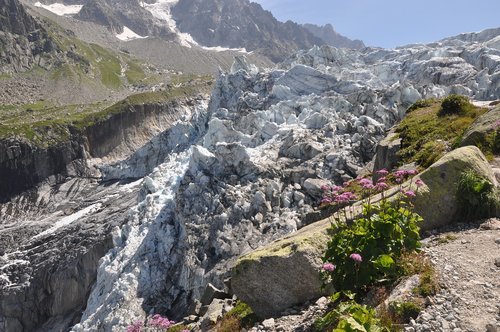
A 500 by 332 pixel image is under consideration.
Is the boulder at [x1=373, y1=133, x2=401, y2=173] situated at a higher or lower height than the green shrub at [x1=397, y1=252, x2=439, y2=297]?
higher

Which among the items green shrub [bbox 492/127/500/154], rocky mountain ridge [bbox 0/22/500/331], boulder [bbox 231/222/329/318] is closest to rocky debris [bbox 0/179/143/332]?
rocky mountain ridge [bbox 0/22/500/331]

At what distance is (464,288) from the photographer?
854 centimetres

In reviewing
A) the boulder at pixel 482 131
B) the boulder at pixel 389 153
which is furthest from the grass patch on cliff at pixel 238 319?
the boulder at pixel 389 153

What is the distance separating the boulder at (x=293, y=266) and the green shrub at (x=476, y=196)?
24 centimetres

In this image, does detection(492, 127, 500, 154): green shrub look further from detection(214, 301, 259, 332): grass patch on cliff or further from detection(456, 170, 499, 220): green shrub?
detection(214, 301, 259, 332): grass patch on cliff

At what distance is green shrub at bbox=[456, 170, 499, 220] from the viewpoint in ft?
39.3

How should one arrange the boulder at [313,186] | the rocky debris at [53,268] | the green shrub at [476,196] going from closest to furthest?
the green shrub at [476,196]
the boulder at [313,186]
the rocky debris at [53,268]

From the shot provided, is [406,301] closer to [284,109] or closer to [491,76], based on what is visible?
[284,109]

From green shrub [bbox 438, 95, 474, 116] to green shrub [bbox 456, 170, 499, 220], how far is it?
1504cm

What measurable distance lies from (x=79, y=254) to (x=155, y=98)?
85.9m

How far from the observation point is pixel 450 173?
12.6 m

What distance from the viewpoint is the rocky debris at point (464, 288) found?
7.64 meters

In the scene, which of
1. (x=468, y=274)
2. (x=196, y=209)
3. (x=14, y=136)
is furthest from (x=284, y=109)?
(x=14, y=136)

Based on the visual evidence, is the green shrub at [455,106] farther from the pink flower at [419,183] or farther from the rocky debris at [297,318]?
the rocky debris at [297,318]
